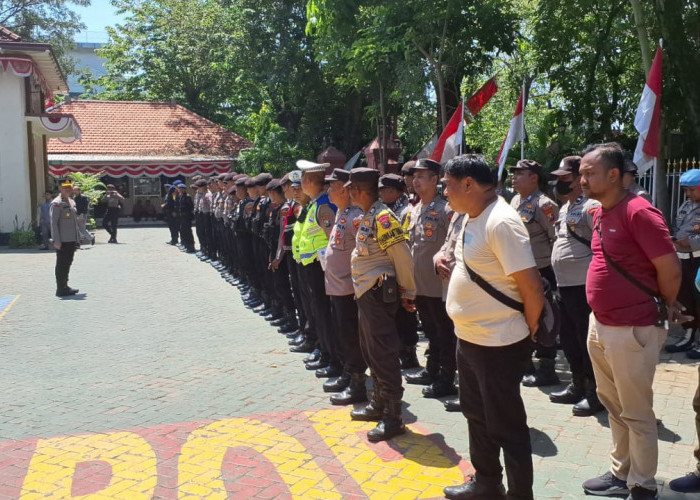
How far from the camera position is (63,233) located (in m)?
11.8

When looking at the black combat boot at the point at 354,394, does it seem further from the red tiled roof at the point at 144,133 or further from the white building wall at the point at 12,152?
the red tiled roof at the point at 144,133

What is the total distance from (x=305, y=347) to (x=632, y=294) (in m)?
4.69

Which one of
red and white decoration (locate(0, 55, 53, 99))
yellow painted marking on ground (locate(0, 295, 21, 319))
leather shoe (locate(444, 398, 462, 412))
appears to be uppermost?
red and white decoration (locate(0, 55, 53, 99))

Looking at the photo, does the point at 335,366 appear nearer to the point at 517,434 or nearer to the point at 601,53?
the point at 517,434

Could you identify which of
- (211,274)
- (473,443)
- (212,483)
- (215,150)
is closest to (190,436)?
(212,483)

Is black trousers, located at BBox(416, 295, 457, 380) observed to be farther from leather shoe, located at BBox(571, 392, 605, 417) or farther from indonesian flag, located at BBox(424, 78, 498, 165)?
indonesian flag, located at BBox(424, 78, 498, 165)

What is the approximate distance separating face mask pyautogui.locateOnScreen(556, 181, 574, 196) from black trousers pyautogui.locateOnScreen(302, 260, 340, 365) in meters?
2.26

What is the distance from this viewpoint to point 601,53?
1316 cm

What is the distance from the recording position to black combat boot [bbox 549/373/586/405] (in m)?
5.61

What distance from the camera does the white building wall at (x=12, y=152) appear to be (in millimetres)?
21094

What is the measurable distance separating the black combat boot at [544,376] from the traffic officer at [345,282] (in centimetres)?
150

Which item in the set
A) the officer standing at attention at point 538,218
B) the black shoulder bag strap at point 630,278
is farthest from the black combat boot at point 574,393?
the black shoulder bag strap at point 630,278

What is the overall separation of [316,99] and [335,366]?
21591 millimetres

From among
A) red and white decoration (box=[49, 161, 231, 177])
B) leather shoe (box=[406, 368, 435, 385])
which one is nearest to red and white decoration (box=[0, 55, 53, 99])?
red and white decoration (box=[49, 161, 231, 177])
